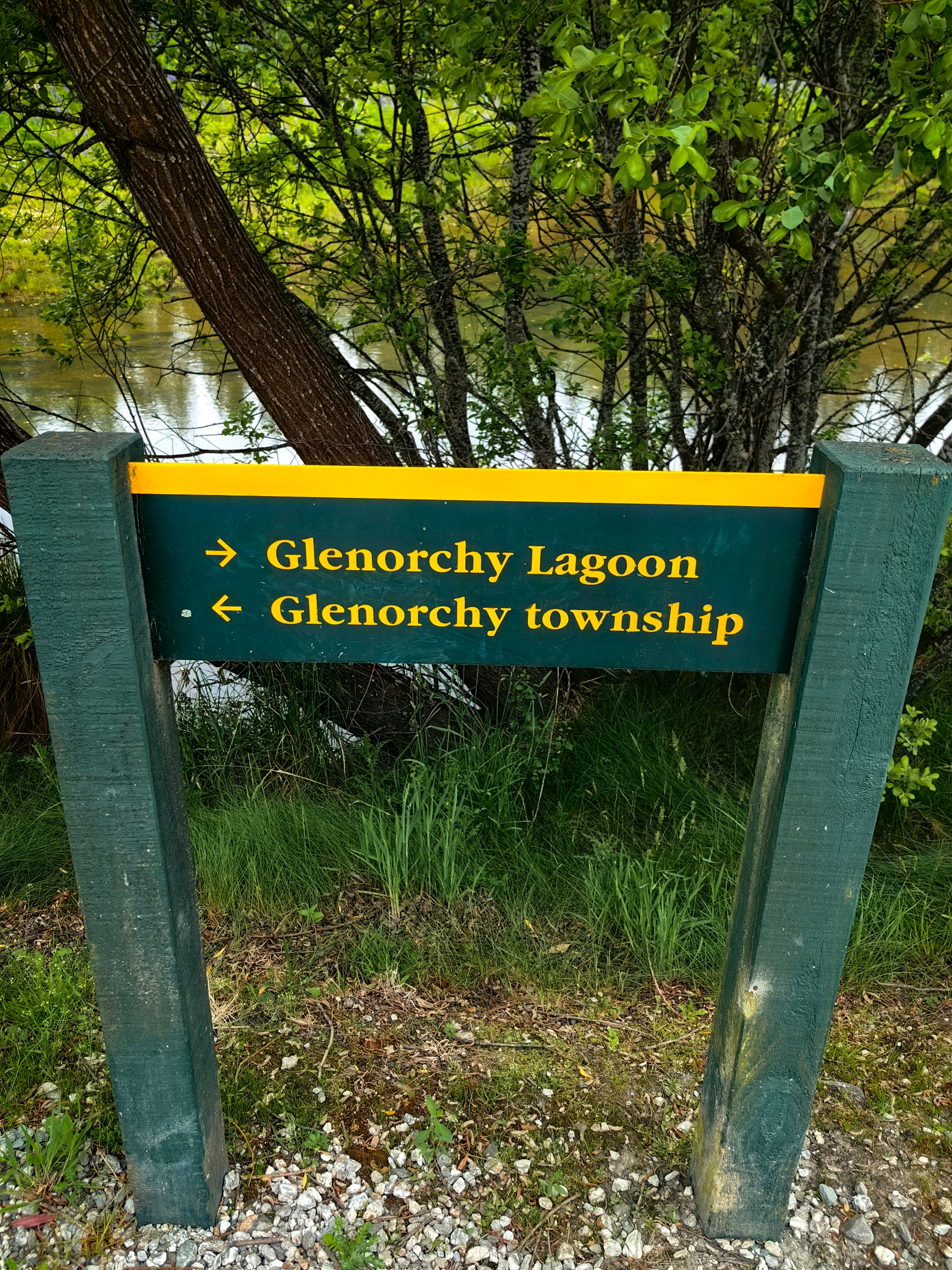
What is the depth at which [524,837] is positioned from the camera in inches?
124

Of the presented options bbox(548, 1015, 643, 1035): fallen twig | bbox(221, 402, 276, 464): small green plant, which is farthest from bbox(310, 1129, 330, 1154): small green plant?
bbox(221, 402, 276, 464): small green plant

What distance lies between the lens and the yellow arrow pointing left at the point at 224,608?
163cm

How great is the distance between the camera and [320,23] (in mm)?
3480

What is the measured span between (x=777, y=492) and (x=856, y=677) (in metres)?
0.32

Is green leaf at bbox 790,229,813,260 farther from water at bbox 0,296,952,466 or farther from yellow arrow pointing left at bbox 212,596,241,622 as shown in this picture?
water at bbox 0,296,952,466

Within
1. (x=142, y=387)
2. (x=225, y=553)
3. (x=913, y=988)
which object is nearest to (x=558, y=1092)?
(x=913, y=988)

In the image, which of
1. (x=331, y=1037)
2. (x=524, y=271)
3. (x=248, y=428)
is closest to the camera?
(x=331, y=1037)

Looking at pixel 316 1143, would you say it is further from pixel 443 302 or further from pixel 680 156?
pixel 443 302

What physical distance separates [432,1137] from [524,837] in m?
1.04

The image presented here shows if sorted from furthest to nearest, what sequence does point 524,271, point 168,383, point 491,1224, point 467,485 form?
point 168,383 → point 524,271 → point 491,1224 → point 467,485

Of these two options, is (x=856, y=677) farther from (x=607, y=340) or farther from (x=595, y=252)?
(x=595, y=252)

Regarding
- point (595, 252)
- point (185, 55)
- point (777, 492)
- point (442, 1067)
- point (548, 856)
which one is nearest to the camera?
point (777, 492)

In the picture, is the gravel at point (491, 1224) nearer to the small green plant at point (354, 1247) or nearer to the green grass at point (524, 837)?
the small green plant at point (354, 1247)

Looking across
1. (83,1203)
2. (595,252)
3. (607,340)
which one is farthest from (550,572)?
(595,252)
